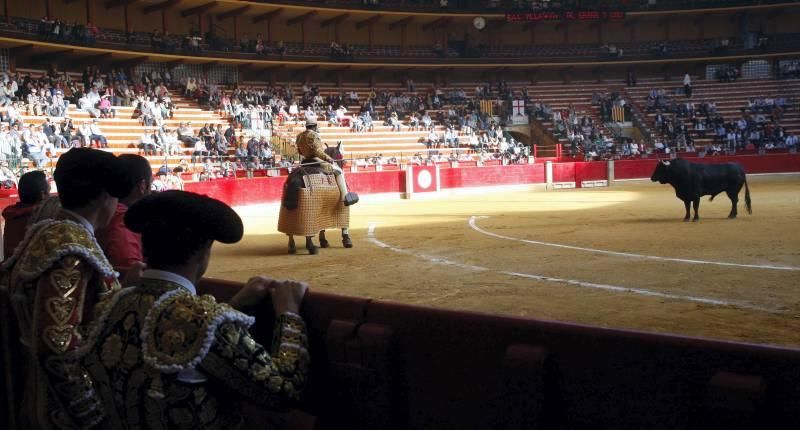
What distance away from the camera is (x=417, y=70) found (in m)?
38.7

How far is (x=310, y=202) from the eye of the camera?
10.5m

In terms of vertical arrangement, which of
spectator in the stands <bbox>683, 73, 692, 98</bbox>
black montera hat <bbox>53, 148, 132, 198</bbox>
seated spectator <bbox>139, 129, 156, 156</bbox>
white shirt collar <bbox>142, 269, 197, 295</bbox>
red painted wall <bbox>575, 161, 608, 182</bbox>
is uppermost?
spectator in the stands <bbox>683, 73, 692, 98</bbox>

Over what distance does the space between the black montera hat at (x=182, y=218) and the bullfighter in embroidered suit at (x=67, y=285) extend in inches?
13.7

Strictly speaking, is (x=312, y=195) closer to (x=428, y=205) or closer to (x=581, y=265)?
(x=581, y=265)

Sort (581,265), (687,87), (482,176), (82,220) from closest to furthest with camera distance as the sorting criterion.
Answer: (82,220), (581,265), (482,176), (687,87)

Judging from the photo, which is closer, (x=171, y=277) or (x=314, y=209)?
(x=171, y=277)

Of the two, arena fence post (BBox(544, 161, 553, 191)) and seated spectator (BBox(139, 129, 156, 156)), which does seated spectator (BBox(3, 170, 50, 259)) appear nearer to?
seated spectator (BBox(139, 129, 156, 156))

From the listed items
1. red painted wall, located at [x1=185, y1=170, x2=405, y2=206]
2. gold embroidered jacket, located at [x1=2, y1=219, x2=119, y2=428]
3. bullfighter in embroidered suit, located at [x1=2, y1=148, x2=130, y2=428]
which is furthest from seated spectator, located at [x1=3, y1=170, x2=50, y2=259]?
red painted wall, located at [x1=185, y1=170, x2=405, y2=206]

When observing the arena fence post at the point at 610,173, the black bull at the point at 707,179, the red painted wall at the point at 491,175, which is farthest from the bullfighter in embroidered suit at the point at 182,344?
the arena fence post at the point at 610,173

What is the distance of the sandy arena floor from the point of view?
6.22 meters

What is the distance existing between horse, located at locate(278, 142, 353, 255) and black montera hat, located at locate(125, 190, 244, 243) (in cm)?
833

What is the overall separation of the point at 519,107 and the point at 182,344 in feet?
117

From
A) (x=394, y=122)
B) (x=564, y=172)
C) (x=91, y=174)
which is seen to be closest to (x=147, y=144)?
(x=394, y=122)

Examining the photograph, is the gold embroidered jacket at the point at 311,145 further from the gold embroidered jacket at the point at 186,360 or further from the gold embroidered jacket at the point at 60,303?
the gold embroidered jacket at the point at 186,360
